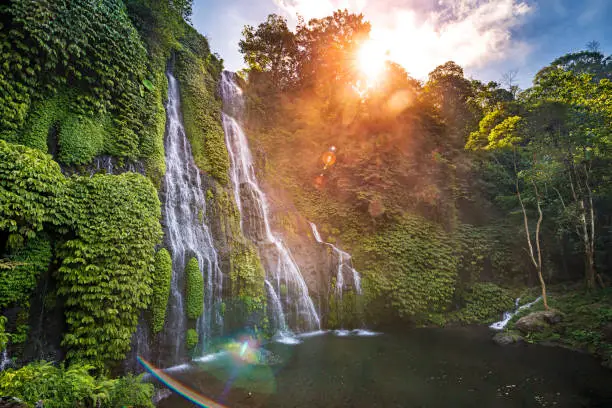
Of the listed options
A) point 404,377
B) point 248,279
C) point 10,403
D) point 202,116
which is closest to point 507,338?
point 404,377

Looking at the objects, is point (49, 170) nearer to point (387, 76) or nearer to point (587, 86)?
point (587, 86)

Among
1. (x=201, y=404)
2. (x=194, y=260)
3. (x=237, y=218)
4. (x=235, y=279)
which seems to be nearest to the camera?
(x=201, y=404)

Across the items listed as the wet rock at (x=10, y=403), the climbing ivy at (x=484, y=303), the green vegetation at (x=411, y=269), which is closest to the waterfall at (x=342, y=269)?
the green vegetation at (x=411, y=269)

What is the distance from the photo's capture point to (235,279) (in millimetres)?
11023

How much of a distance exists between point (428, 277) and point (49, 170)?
1520cm

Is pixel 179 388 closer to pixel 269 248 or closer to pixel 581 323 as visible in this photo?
pixel 269 248

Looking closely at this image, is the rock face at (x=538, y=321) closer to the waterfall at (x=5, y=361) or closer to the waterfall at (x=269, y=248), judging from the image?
the waterfall at (x=269, y=248)

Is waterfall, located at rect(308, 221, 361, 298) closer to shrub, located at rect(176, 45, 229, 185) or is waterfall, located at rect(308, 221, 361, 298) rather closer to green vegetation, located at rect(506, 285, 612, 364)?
shrub, located at rect(176, 45, 229, 185)

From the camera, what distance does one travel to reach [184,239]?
10.1 m

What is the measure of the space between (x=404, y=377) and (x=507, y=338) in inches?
226

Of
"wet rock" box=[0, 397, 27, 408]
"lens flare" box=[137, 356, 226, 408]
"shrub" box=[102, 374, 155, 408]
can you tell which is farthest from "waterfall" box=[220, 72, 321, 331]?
"wet rock" box=[0, 397, 27, 408]

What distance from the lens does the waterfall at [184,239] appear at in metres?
8.97

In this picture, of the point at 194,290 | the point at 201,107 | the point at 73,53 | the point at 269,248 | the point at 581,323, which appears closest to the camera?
the point at 73,53

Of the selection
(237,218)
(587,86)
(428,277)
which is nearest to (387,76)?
Answer: (587,86)
